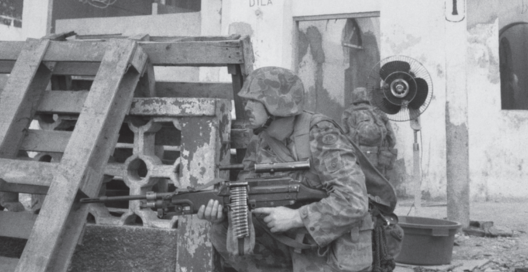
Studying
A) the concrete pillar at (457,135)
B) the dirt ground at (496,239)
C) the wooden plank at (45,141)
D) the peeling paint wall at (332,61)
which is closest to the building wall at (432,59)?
the dirt ground at (496,239)

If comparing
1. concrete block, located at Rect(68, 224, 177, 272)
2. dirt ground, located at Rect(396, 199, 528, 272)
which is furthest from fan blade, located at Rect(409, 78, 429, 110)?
concrete block, located at Rect(68, 224, 177, 272)

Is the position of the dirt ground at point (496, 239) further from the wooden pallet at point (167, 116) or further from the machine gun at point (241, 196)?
the wooden pallet at point (167, 116)

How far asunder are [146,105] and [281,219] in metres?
1.10

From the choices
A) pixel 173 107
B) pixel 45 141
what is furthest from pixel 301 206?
pixel 45 141

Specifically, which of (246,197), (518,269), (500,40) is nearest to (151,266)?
(246,197)

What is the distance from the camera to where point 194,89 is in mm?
3777

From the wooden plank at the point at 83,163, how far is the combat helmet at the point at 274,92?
2.37 feet

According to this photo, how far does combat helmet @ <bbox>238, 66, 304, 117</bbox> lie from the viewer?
9.14 feet

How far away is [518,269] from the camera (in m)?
4.20

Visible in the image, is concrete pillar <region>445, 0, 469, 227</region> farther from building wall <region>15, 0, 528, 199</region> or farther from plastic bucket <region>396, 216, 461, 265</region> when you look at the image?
building wall <region>15, 0, 528, 199</region>

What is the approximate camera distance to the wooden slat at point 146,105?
305 cm

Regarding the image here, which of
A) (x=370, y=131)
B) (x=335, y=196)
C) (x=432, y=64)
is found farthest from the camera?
(x=432, y=64)

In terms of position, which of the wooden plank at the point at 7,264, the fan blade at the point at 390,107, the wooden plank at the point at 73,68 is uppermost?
the fan blade at the point at 390,107

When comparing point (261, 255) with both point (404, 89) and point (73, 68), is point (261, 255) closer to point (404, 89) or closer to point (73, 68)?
point (73, 68)
